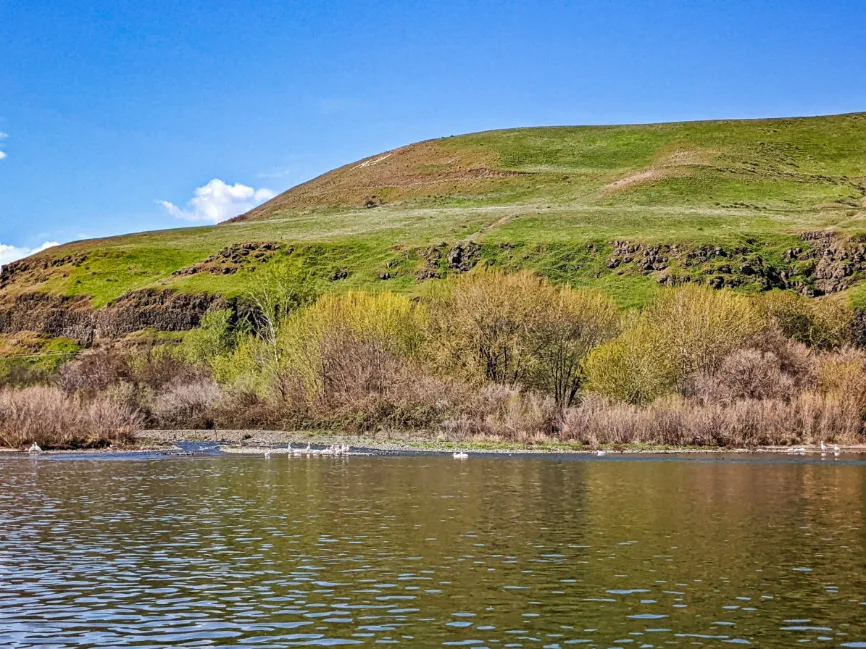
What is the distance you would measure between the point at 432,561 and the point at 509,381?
149 feet

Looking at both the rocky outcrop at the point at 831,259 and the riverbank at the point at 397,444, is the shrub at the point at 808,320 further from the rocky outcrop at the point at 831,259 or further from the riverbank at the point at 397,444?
the rocky outcrop at the point at 831,259

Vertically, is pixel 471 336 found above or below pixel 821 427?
above

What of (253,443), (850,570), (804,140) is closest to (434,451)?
→ (253,443)

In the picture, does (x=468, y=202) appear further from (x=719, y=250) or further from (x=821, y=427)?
(x=821, y=427)

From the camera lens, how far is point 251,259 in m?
141

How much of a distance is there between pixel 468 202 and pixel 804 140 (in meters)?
66.4

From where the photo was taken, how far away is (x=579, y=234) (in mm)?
133000

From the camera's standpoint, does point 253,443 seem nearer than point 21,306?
Yes

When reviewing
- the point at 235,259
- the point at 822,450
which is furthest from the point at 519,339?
the point at 235,259

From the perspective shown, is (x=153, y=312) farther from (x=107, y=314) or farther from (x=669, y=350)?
(x=669, y=350)

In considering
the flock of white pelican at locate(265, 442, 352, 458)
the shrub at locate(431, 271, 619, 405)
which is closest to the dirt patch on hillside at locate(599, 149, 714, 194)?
the shrub at locate(431, 271, 619, 405)

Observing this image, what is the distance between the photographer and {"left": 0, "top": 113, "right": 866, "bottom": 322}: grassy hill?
383 feet

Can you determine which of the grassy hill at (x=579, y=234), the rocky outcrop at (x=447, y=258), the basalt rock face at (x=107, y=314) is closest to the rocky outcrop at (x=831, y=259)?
the grassy hill at (x=579, y=234)

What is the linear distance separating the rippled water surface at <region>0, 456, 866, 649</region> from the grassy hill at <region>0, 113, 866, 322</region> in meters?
63.2
